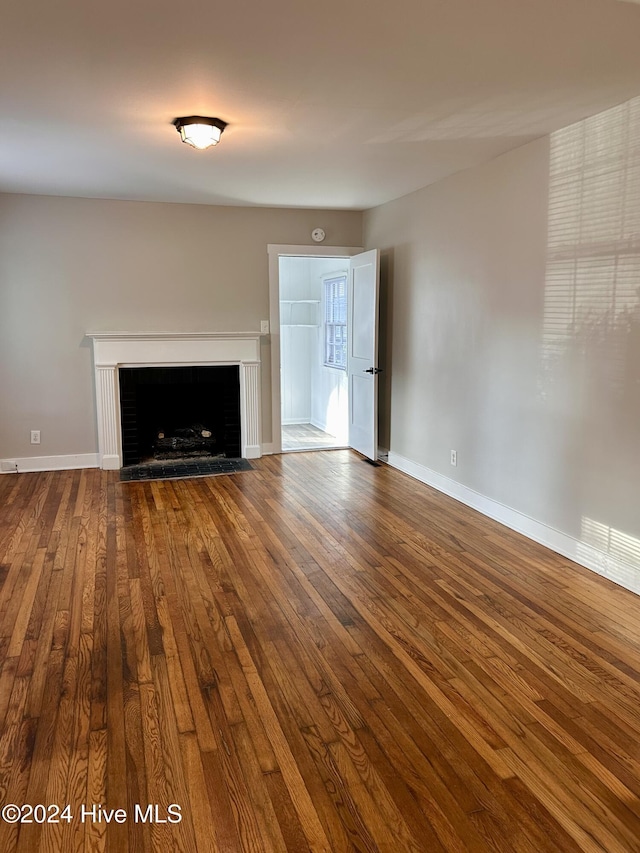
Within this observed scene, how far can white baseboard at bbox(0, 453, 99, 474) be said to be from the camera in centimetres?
562

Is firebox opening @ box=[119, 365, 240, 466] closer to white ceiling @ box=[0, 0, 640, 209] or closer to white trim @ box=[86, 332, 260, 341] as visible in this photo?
white trim @ box=[86, 332, 260, 341]

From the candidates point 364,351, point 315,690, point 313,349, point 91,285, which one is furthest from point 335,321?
point 315,690

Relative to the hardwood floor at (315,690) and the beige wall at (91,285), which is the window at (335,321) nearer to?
the beige wall at (91,285)

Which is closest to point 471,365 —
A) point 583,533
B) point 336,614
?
point 583,533

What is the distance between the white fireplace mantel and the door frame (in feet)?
0.75

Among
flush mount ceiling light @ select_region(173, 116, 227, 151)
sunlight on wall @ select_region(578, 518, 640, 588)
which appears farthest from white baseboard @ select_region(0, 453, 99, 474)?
sunlight on wall @ select_region(578, 518, 640, 588)

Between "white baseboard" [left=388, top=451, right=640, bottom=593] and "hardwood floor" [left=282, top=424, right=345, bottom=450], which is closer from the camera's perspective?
"white baseboard" [left=388, top=451, right=640, bottom=593]

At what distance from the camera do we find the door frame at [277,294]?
616cm

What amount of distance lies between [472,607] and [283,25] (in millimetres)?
2627

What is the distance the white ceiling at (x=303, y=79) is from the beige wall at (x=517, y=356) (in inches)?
19.5

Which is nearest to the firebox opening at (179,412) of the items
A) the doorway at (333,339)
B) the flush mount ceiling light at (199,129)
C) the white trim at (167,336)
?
the white trim at (167,336)

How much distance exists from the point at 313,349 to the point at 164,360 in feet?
9.49

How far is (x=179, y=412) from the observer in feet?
21.0

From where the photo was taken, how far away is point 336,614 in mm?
2941
